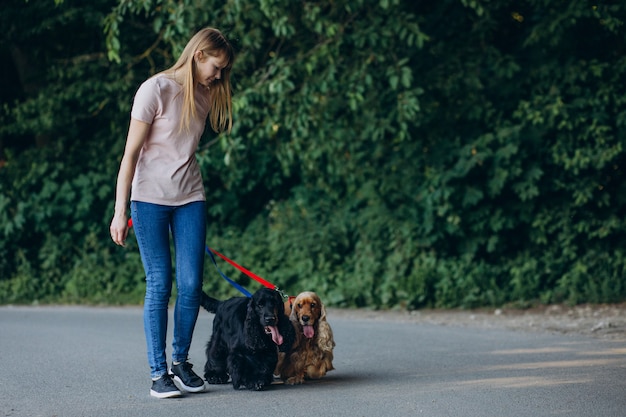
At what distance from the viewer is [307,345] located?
20.0 ft

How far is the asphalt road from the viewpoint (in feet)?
17.6

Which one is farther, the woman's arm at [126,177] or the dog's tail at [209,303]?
the dog's tail at [209,303]

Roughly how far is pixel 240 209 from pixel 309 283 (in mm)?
2648

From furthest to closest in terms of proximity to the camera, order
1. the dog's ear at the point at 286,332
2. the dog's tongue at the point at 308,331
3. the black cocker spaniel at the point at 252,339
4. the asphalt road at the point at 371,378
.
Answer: the dog's tongue at the point at 308,331 → the dog's ear at the point at 286,332 → the black cocker spaniel at the point at 252,339 → the asphalt road at the point at 371,378

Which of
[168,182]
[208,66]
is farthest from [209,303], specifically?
[208,66]

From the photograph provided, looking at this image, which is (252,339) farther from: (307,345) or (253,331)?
(307,345)

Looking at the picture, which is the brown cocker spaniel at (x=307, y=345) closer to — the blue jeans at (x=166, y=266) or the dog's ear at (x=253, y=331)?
the dog's ear at (x=253, y=331)

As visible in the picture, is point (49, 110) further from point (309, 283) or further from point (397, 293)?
point (397, 293)

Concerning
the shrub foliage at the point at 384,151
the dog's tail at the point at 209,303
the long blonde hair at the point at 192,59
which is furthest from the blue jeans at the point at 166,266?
the shrub foliage at the point at 384,151

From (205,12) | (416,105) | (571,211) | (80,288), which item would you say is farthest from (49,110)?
(571,211)

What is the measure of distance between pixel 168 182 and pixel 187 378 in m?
1.29

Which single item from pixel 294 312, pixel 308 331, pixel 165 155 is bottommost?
pixel 308 331

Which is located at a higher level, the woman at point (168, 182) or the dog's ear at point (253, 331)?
the woman at point (168, 182)

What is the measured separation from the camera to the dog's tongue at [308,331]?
6043 mm
